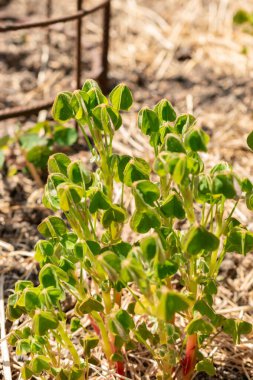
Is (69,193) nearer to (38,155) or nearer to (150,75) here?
(38,155)

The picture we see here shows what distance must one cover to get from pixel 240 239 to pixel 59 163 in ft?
1.24

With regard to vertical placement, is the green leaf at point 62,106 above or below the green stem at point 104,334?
above

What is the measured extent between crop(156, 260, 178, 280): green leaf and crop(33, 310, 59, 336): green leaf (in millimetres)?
209

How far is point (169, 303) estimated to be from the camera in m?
1.01

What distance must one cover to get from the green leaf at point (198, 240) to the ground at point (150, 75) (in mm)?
546

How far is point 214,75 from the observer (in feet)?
9.34

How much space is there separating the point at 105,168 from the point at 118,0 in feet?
7.96

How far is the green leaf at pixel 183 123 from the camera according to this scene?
1210mm

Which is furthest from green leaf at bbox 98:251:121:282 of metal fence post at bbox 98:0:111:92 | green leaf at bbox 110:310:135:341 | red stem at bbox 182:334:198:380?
metal fence post at bbox 98:0:111:92

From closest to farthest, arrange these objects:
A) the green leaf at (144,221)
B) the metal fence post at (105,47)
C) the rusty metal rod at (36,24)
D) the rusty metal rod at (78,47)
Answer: the green leaf at (144,221), the rusty metal rod at (36,24), the rusty metal rod at (78,47), the metal fence post at (105,47)

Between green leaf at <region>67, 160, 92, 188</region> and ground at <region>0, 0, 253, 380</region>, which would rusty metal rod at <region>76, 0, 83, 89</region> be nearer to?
ground at <region>0, 0, 253, 380</region>

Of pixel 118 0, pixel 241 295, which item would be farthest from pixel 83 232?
pixel 118 0

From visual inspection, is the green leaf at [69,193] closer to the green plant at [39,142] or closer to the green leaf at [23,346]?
the green leaf at [23,346]

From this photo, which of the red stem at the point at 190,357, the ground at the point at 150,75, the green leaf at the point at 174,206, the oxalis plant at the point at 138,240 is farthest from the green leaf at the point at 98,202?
the ground at the point at 150,75
